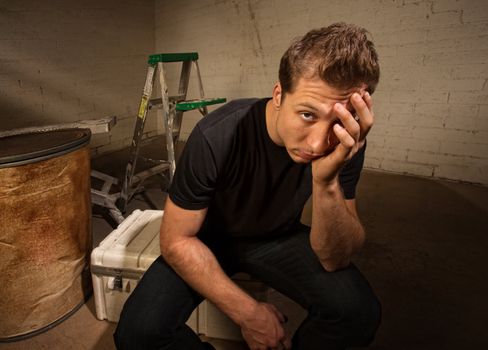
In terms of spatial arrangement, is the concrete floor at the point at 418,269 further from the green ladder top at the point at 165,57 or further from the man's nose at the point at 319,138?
the green ladder top at the point at 165,57

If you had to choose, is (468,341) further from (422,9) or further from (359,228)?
(422,9)

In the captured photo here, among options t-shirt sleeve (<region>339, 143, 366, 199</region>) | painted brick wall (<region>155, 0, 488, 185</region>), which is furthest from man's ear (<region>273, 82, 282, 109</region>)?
painted brick wall (<region>155, 0, 488, 185</region>)

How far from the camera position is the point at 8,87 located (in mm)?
3090

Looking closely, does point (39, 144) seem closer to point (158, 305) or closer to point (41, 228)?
point (41, 228)

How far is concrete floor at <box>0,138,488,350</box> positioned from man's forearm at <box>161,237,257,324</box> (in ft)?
1.71

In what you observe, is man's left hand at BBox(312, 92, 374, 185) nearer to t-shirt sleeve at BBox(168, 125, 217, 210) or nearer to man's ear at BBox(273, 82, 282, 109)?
man's ear at BBox(273, 82, 282, 109)

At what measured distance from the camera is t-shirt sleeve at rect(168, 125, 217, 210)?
3.43ft

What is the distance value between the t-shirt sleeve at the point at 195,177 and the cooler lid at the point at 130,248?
0.42 metres

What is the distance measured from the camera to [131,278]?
139 centimetres

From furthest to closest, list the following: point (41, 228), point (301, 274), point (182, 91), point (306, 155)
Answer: point (182, 91), point (41, 228), point (301, 274), point (306, 155)

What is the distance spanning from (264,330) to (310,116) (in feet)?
2.03

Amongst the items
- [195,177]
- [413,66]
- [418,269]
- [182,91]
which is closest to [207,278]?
[195,177]

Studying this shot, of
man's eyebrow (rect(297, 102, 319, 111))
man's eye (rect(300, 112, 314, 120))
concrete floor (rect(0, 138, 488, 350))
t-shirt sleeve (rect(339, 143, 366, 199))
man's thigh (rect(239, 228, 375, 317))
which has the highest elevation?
man's eyebrow (rect(297, 102, 319, 111))

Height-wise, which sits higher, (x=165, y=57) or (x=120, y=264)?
(x=165, y=57)
